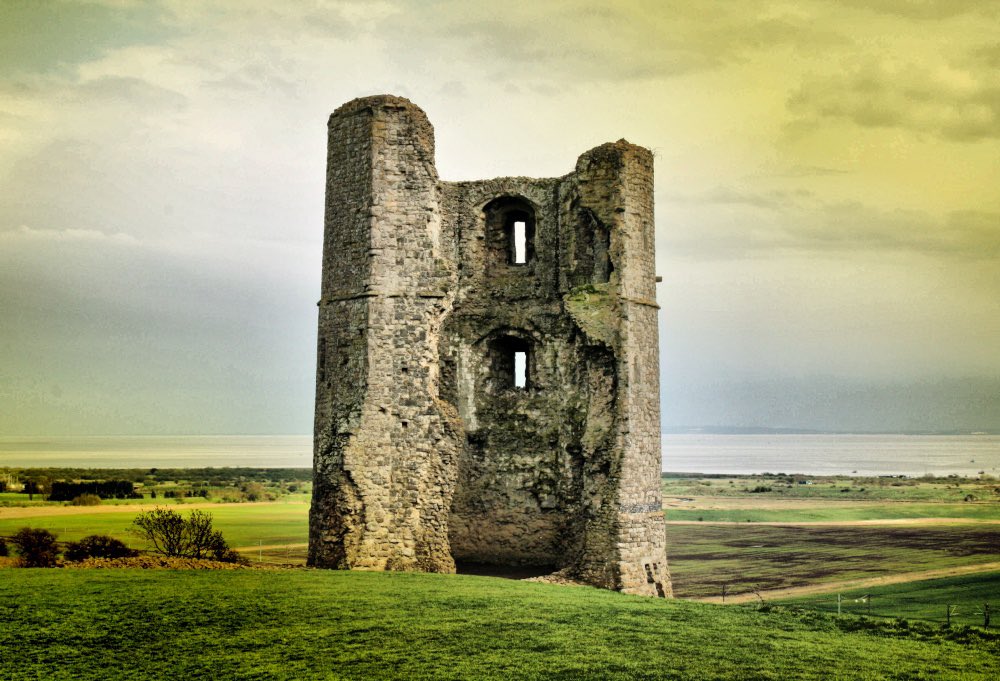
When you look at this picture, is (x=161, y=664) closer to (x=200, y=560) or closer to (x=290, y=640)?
(x=290, y=640)

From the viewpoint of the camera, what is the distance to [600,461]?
15.5 metres

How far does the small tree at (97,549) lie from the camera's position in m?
16.1

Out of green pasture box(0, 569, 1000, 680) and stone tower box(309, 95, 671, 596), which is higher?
stone tower box(309, 95, 671, 596)

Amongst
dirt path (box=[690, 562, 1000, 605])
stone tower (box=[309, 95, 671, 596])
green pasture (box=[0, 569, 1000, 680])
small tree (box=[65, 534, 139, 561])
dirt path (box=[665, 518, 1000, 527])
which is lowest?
dirt path (box=[690, 562, 1000, 605])

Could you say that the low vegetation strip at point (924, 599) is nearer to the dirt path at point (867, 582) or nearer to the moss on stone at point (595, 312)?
the dirt path at point (867, 582)

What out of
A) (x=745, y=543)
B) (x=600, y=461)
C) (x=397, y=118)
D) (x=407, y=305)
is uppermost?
(x=397, y=118)

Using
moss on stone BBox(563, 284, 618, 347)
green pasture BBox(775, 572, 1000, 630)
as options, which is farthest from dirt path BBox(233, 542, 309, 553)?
green pasture BBox(775, 572, 1000, 630)

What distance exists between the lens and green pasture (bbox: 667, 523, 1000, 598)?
2856cm

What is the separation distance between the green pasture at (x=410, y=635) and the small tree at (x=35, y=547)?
1890mm

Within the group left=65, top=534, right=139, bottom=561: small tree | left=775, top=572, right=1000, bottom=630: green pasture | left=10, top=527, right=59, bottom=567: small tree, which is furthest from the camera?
left=775, top=572, right=1000, bottom=630: green pasture

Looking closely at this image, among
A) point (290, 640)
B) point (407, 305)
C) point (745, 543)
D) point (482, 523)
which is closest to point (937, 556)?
point (745, 543)

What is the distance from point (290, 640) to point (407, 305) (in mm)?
6388

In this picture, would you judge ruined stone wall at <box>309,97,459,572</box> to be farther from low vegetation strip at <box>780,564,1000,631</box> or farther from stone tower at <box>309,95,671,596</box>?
low vegetation strip at <box>780,564,1000,631</box>

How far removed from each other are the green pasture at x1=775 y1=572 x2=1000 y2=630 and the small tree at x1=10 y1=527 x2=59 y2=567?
14.3 meters
